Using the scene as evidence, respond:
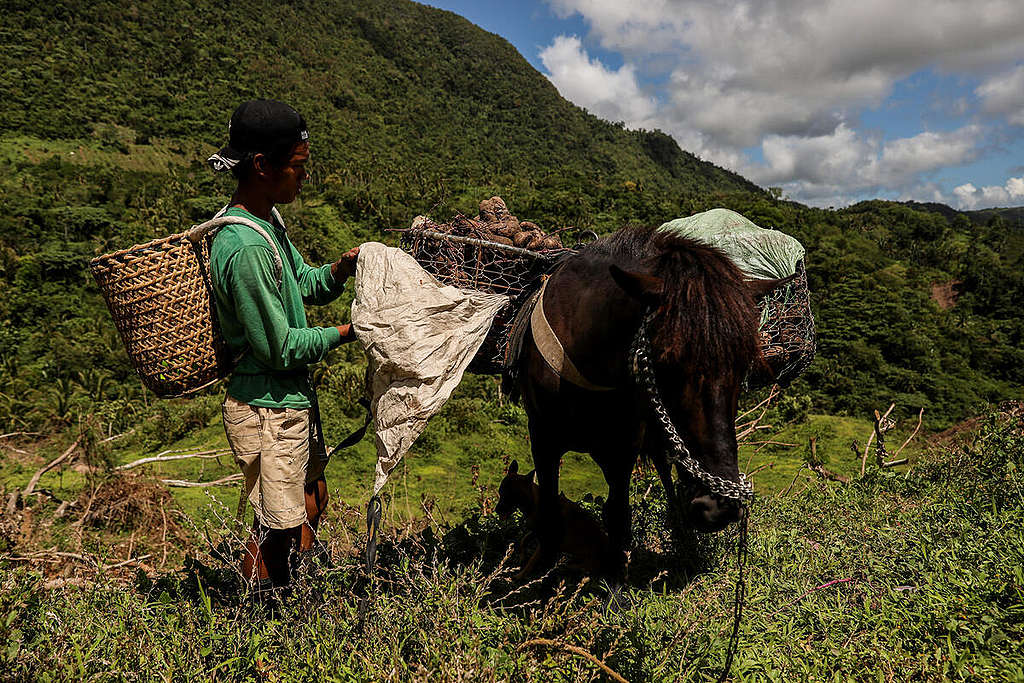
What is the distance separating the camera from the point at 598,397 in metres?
2.40

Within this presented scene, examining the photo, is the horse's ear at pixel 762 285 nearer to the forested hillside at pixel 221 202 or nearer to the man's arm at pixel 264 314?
the man's arm at pixel 264 314

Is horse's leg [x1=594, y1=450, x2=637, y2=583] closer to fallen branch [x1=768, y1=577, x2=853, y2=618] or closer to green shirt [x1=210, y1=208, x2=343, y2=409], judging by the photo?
fallen branch [x1=768, y1=577, x2=853, y2=618]

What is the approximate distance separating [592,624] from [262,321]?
1.89 meters

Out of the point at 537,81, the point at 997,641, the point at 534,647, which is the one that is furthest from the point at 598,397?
the point at 537,81

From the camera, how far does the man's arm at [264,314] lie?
1.99 meters

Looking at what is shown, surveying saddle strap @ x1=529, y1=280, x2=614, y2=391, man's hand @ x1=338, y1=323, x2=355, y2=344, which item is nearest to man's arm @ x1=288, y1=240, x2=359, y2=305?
man's hand @ x1=338, y1=323, x2=355, y2=344

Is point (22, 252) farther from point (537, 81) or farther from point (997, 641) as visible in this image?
point (537, 81)

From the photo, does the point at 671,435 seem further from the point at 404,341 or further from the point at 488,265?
the point at 488,265

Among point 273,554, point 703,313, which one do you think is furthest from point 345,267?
point 703,313

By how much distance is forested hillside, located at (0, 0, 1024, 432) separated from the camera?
8750 millimetres

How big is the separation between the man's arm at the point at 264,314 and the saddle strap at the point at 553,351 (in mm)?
962

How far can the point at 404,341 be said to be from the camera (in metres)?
2.28

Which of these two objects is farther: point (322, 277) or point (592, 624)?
point (322, 277)

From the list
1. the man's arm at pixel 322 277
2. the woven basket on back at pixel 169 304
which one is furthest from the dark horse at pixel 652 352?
the woven basket on back at pixel 169 304
